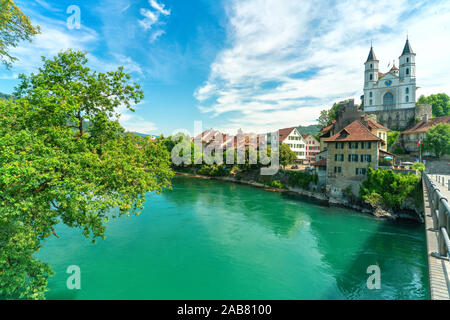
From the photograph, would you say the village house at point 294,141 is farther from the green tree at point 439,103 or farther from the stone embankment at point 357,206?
the green tree at point 439,103

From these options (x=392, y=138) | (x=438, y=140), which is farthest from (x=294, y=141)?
(x=438, y=140)

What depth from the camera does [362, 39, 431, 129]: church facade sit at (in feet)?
178

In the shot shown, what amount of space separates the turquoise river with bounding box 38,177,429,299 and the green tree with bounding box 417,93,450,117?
50.0 metres

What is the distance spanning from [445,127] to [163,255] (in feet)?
144

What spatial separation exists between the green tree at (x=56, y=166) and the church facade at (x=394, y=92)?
63.1 m

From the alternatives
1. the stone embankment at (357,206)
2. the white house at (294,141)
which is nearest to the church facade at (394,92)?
the white house at (294,141)

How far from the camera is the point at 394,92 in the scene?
5897 cm

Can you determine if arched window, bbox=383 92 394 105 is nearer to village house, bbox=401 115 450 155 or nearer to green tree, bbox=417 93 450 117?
green tree, bbox=417 93 450 117

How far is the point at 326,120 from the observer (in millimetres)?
67125

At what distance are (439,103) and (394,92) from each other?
1103cm

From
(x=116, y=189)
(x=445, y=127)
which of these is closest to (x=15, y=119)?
(x=116, y=189)

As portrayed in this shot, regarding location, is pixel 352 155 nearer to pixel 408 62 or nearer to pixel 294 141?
pixel 294 141

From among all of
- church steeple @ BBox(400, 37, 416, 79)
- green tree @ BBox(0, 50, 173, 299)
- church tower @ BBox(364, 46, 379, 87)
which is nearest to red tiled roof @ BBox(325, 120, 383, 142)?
green tree @ BBox(0, 50, 173, 299)

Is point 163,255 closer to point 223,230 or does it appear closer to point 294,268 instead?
point 223,230
